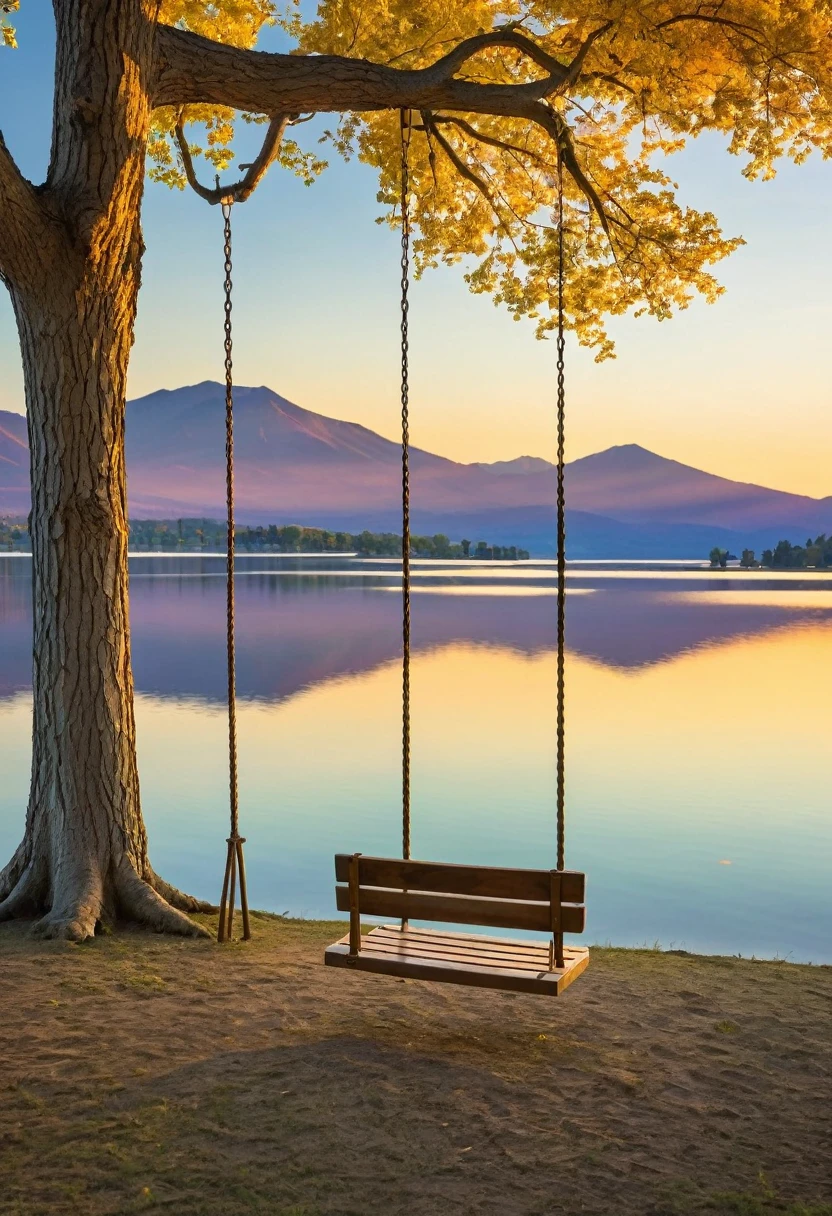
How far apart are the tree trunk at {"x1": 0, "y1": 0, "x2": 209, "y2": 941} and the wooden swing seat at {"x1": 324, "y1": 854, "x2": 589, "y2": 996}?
221cm

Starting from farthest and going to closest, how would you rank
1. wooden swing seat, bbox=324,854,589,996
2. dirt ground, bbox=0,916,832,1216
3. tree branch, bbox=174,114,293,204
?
1. tree branch, bbox=174,114,293,204
2. wooden swing seat, bbox=324,854,589,996
3. dirt ground, bbox=0,916,832,1216

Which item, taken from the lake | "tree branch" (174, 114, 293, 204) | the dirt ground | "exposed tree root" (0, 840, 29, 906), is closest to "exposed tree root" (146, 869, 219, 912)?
the dirt ground

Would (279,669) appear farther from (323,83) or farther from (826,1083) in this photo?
(826,1083)

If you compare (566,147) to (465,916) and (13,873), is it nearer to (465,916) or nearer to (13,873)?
(465,916)

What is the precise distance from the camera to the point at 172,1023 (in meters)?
5.72

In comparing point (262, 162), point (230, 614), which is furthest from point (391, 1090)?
point (262, 162)

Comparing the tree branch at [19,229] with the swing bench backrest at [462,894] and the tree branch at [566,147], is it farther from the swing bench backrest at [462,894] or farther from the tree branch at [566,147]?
the swing bench backrest at [462,894]

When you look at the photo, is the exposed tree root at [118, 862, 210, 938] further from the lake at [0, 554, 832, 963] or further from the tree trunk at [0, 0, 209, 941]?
the lake at [0, 554, 832, 963]

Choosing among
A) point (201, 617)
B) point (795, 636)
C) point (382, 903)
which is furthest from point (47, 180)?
point (201, 617)

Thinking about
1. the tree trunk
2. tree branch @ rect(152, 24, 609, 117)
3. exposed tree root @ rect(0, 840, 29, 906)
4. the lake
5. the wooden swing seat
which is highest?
tree branch @ rect(152, 24, 609, 117)

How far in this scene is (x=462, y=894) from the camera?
5273 mm

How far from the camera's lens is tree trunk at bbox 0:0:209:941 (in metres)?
7.07

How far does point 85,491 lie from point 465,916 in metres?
3.52

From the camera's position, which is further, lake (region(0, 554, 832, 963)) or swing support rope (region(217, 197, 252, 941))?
lake (region(0, 554, 832, 963))
